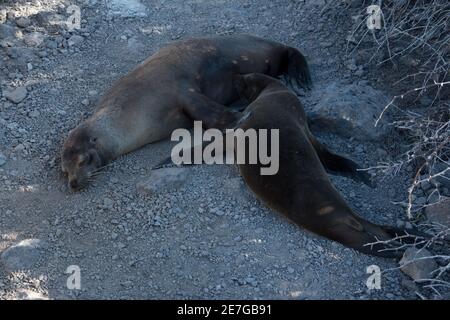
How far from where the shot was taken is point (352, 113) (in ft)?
14.3

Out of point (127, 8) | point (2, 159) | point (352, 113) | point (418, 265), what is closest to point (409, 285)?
point (418, 265)

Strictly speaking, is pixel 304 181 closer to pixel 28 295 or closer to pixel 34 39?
pixel 28 295

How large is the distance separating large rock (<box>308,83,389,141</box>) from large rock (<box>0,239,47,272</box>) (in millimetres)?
1931

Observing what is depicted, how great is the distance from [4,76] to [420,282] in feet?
11.1

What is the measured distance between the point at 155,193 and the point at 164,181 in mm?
102

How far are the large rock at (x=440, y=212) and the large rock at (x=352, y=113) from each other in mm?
755

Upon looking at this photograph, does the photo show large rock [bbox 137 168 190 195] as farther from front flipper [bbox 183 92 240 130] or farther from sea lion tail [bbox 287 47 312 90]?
sea lion tail [bbox 287 47 312 90]

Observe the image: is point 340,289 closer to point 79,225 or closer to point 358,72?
point 79,225

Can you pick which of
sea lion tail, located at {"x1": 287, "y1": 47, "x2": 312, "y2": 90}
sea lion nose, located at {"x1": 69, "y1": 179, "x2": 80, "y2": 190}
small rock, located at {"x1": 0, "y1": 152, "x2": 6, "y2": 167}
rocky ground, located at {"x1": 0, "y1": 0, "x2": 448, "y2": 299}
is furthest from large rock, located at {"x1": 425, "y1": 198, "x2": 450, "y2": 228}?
small rock, located at {"x1": 0, "y1": 152, "x2": 6, "y2": 167}

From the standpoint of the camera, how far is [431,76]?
4418 millimetres

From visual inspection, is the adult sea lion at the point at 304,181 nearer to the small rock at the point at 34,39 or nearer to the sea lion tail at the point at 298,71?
the sea lion tail at the point at 298,71

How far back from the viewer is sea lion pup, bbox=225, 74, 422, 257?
3.52m
